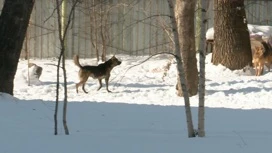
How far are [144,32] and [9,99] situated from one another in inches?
488

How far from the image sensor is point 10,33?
11.2 metres

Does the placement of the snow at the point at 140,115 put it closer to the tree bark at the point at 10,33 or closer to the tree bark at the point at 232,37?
the tree bark at the point at 232,37

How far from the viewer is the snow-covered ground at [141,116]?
6.73 meters

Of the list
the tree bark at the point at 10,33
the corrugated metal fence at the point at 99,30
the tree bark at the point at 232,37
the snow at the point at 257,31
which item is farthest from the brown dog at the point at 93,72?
the snow at the point at 257,31

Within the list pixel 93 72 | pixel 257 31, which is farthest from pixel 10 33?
pixel 257 31

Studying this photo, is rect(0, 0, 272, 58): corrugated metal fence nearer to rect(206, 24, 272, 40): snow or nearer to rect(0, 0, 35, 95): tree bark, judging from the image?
rect(206, 24, 272, 40): snow

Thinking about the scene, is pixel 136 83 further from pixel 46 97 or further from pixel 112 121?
pixel 112 121

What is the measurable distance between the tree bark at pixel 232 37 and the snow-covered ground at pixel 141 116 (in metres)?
0.33

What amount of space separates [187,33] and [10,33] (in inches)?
158

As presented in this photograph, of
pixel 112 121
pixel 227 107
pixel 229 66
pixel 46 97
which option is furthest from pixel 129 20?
pixel 112 121

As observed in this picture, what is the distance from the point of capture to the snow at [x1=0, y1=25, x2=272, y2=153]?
22.1ft

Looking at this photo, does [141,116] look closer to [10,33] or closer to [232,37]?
[10,33]

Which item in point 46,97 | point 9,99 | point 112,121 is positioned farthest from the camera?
point 46,97

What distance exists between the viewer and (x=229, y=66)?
17734 millimetres
